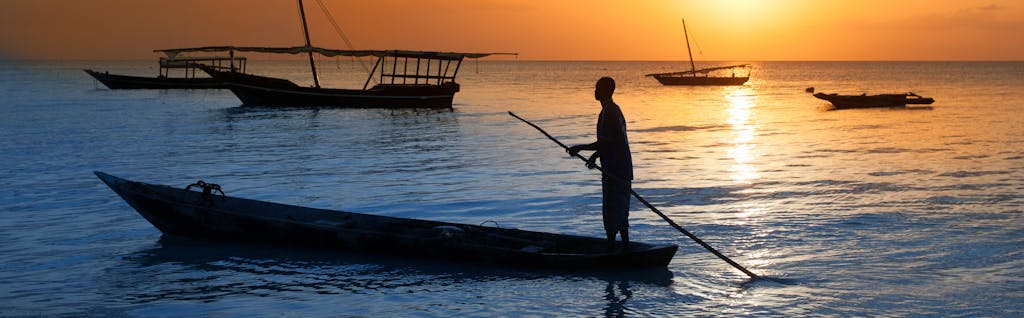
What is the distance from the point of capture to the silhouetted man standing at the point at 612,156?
25.9 feet

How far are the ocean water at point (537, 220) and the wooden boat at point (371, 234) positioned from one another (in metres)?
0.15

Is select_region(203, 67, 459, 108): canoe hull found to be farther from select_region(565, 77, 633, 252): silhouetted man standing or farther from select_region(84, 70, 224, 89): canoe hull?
select_region(565, 77, 633, 252): silhouetted man standing

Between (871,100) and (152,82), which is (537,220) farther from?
(152,82)

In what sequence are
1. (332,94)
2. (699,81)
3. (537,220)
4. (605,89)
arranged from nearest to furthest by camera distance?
(605,89)
(537,220)
(332,94)
(699,81)

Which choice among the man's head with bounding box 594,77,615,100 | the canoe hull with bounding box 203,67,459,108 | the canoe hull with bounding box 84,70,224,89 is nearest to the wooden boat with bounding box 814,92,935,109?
the canoe hull with bounding box 203,67,459,108

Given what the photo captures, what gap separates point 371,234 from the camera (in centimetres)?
908

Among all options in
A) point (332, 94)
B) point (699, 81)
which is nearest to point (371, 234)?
point (332, 94)

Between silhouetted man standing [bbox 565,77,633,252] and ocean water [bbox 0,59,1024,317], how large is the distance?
1.91ft

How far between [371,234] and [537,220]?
10.5ft

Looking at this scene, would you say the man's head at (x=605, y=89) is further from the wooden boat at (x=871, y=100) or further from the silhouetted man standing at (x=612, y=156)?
the wooden boat at (x=871, y=100)

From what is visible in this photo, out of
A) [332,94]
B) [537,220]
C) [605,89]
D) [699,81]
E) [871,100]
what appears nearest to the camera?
[605,89]

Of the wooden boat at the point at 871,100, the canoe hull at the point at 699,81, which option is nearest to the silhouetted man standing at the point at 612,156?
the wooden boat at the point at 871,100

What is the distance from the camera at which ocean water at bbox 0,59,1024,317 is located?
301 inches

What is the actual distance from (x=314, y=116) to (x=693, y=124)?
48.3 ft
